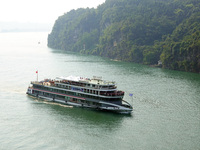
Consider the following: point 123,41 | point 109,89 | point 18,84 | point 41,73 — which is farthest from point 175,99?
point 123,41

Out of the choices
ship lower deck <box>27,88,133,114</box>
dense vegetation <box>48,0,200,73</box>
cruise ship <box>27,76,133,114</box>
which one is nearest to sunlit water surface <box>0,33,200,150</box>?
ship lower deck <box>27,88,133,114</box>

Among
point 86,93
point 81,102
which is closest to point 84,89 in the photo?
point 86,93

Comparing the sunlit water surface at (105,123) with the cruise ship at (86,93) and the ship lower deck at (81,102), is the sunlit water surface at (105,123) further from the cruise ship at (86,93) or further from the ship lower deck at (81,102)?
the cruise ship at (86,93)

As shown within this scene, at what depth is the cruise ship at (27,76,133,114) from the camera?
196 feet

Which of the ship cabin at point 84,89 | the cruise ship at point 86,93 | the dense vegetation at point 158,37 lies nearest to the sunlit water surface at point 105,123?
the cruise ship at point 86,93

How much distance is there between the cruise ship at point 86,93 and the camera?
5984 cm

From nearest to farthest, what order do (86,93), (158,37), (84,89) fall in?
(86,93), (84,89), (158,37)

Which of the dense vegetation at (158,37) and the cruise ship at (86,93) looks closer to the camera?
the cruise ship at (86,93)

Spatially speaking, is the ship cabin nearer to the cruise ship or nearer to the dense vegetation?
the cruise ship

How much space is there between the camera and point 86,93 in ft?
205

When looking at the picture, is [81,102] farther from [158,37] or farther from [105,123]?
[158,37]

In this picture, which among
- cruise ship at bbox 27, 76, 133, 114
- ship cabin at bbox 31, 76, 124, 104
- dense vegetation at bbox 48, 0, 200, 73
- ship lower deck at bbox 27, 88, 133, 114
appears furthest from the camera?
dense vegetation at bbox 48, 0, 200, 73

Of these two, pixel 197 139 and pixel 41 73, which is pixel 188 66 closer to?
pixel 41 73

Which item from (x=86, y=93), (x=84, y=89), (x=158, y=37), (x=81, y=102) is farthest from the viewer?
(x=158, y=37)
